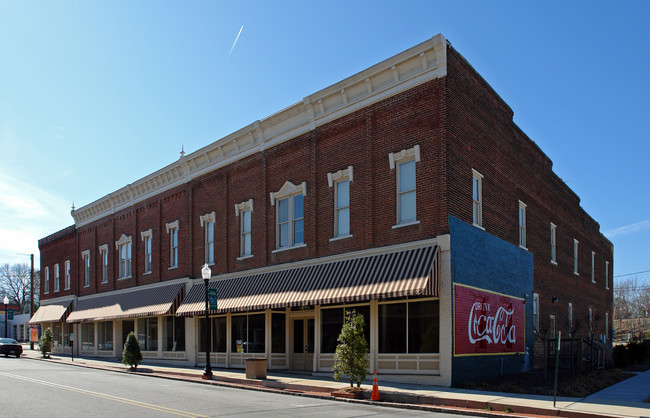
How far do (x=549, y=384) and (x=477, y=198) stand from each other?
22.1ft

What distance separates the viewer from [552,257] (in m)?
29.9

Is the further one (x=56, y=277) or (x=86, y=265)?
(x=56, y=277)

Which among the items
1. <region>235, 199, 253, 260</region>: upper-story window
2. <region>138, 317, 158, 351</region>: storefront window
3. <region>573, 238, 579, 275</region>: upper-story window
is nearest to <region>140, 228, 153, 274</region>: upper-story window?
<region>138, 317, 158, 351</region>: storefront window

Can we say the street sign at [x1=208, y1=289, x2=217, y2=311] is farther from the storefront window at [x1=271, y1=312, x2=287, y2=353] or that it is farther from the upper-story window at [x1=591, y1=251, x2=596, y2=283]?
the upper-story window at [x1=591, y1=251, x2=596, y2=283]

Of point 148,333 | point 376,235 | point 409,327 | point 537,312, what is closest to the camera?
point 409,327

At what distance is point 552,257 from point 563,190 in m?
5.03

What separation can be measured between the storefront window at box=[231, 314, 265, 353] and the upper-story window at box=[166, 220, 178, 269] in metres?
6.97

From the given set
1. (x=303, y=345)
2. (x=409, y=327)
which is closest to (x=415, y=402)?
(x=409, y=327)

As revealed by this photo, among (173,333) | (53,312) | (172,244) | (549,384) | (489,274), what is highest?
(172,244)

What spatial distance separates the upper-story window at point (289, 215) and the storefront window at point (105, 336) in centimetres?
1870

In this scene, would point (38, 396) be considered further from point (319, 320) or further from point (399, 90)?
point (399, 90)

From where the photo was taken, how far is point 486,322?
2047 cm

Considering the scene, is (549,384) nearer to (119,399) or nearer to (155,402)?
(155,402)

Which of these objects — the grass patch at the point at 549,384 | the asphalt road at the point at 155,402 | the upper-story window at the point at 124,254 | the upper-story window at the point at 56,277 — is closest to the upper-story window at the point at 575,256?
the grass patch at the point at 549,384
